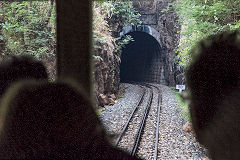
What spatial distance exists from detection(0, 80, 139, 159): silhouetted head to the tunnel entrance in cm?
1405

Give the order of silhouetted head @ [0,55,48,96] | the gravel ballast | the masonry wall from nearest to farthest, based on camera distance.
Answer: silhouetted head @ [0,55,48,96], the gravel ballast, the masonry wall

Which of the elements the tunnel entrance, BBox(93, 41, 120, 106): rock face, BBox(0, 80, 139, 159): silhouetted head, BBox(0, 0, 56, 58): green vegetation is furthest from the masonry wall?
BBox(0, 80, 139, 159): silhouetted head

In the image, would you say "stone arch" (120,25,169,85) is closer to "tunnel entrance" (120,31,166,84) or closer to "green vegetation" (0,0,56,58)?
"tunnel entrance" (120,31,166,84)

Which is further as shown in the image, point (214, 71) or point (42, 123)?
point (214, 71)

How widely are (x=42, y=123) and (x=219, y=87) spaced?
2.20 m

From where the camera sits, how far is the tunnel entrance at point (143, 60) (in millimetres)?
16047

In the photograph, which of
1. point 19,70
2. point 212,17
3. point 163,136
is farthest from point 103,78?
point 19,70

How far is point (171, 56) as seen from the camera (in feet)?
49.1

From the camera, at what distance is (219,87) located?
227 centimetres

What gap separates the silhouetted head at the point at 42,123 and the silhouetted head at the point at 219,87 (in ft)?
5.26

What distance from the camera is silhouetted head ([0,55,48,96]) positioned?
2230 mm

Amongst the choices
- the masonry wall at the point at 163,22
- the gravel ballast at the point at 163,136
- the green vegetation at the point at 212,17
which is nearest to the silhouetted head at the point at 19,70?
the gravel ballast at the point at 163,136

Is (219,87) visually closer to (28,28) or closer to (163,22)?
(28,28)

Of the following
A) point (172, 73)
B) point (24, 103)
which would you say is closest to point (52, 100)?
point (24, 103)
